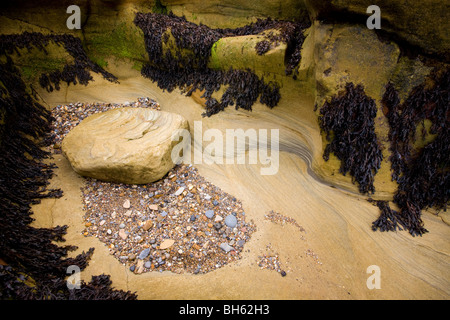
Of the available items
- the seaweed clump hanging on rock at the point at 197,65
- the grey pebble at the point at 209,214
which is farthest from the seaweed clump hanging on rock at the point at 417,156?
the grey pebble at the point at 209,214

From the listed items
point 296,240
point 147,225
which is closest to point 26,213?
point 147,225

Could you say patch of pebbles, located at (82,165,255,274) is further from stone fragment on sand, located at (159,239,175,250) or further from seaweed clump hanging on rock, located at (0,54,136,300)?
seaweed clump hanging on rock, located at (0,54,136,300)

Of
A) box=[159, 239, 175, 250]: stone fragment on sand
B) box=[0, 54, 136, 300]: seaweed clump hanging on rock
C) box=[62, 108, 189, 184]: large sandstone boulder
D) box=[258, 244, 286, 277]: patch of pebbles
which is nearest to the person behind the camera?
box=[0, 54, 136, 300]: seaweed clump hanging on rock

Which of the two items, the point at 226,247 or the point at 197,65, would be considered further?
the point at 197,65

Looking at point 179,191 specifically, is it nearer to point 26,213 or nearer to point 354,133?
point 26,213

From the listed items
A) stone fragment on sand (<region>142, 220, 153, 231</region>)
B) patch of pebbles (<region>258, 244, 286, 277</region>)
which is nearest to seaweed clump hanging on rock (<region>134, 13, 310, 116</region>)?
stone fragment on sand (<region>142, 220, 153, 231</region>)

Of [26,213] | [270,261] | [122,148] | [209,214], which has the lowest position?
[270,261]

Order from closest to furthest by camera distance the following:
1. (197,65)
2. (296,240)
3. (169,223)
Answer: (296,240), (169,223), (197,65)

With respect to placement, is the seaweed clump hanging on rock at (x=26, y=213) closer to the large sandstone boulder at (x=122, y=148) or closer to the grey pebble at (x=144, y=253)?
the grey pebble at (x=144, y=253)
